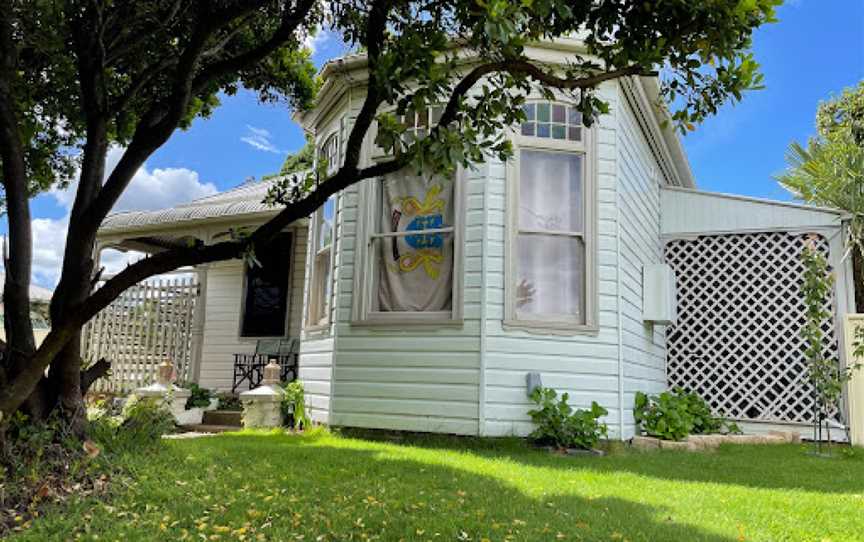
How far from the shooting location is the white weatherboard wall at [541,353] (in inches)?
236

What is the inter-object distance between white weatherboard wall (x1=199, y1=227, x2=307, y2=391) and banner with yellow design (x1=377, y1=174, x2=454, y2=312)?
4.64 metres

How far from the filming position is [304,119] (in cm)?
859

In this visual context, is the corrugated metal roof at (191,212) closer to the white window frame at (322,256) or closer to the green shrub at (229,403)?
the white window frame at (322,256)

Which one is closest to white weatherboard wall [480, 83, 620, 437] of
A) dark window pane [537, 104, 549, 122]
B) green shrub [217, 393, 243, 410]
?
dark window pane [537, 104, 549, 122]

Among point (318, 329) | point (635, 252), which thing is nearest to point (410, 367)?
point (318, 329)

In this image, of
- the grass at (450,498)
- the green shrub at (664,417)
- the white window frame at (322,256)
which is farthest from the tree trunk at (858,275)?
the white window frame at (322,256)

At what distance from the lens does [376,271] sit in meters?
6.65

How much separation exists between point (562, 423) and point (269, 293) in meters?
6.86

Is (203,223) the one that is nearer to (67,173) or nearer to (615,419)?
(67,173)

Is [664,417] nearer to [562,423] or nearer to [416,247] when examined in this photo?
[562,423]

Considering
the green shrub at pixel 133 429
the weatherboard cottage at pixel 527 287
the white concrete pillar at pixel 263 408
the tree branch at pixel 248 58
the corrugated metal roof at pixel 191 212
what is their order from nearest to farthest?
the green shrub at pixel 133 429 → the tree branch at pixel 248 58 → the weatherboard cottage at pixel 527 287 → the white concrete pillar at pixel 263 408 → the corrugated metal roof at pixel 191 212

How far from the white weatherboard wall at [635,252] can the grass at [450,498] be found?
1275 mm

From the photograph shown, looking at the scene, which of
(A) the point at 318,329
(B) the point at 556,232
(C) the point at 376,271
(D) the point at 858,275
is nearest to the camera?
(B) the point at 556,232

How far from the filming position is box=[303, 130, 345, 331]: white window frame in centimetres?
716
